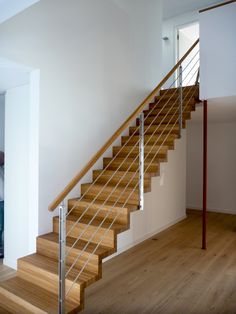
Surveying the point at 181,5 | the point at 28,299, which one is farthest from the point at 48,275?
the point at 181,5

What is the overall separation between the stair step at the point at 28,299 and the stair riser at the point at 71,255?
1.04 feet

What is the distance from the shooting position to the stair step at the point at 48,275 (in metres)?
2.19

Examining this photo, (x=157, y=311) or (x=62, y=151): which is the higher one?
(x=62, y=151)

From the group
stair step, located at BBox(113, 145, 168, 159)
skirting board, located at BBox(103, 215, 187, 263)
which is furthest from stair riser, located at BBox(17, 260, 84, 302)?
stair step, located at BBox(113, 145, 168, 159)

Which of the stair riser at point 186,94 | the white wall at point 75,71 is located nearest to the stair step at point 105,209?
the white wall at point 75,71

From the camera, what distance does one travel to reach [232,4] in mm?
3229

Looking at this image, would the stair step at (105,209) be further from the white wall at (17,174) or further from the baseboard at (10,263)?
the baseboard at (10,263)

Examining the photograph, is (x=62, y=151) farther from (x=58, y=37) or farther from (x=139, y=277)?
(x=139, y=277)

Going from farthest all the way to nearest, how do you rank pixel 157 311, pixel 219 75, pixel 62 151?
pixel 219 75 < pixel 62 151 < pixel 157 311

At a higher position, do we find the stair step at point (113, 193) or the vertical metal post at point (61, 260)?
the stair step at point (113, 193)

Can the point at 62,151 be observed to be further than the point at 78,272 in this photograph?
Yes

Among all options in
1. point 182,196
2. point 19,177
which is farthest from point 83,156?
point 182,196

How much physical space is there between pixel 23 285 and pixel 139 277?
123cm

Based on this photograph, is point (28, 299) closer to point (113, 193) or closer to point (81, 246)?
point (81, 246)
